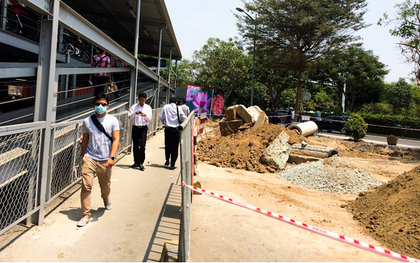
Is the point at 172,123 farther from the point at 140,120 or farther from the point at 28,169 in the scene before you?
the point at 28,169

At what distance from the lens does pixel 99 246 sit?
3643 mm

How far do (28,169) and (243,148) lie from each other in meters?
7.68

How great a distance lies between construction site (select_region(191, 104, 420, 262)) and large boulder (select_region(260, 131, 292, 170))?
50mm

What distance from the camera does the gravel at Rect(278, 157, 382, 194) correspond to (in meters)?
7.91

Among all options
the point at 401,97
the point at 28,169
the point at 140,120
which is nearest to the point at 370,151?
the point at 140,120

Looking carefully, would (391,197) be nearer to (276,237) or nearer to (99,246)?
(276,237)

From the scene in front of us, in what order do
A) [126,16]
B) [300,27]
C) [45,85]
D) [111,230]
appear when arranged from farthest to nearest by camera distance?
[300,27] → [126,16] → [111,230] → [45,85]

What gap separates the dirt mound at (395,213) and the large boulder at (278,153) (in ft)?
Result: 10.8

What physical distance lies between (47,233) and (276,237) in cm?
302

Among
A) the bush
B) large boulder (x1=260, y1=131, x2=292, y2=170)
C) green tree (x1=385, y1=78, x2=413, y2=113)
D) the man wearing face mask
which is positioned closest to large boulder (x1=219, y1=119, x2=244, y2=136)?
large boulder (x1=260, y1=131, x2=292, y2=170)

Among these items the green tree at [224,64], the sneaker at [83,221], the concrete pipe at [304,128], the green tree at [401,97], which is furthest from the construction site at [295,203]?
the green tree at [401,97]

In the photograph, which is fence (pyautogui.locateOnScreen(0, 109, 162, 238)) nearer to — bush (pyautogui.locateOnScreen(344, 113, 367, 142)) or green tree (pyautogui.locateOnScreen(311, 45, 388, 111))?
bush (pyautogui.locateOnScreen(344, 113, 367, 142))

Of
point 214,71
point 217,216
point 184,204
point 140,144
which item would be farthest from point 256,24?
point 184,204

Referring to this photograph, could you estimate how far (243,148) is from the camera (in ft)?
35.1
